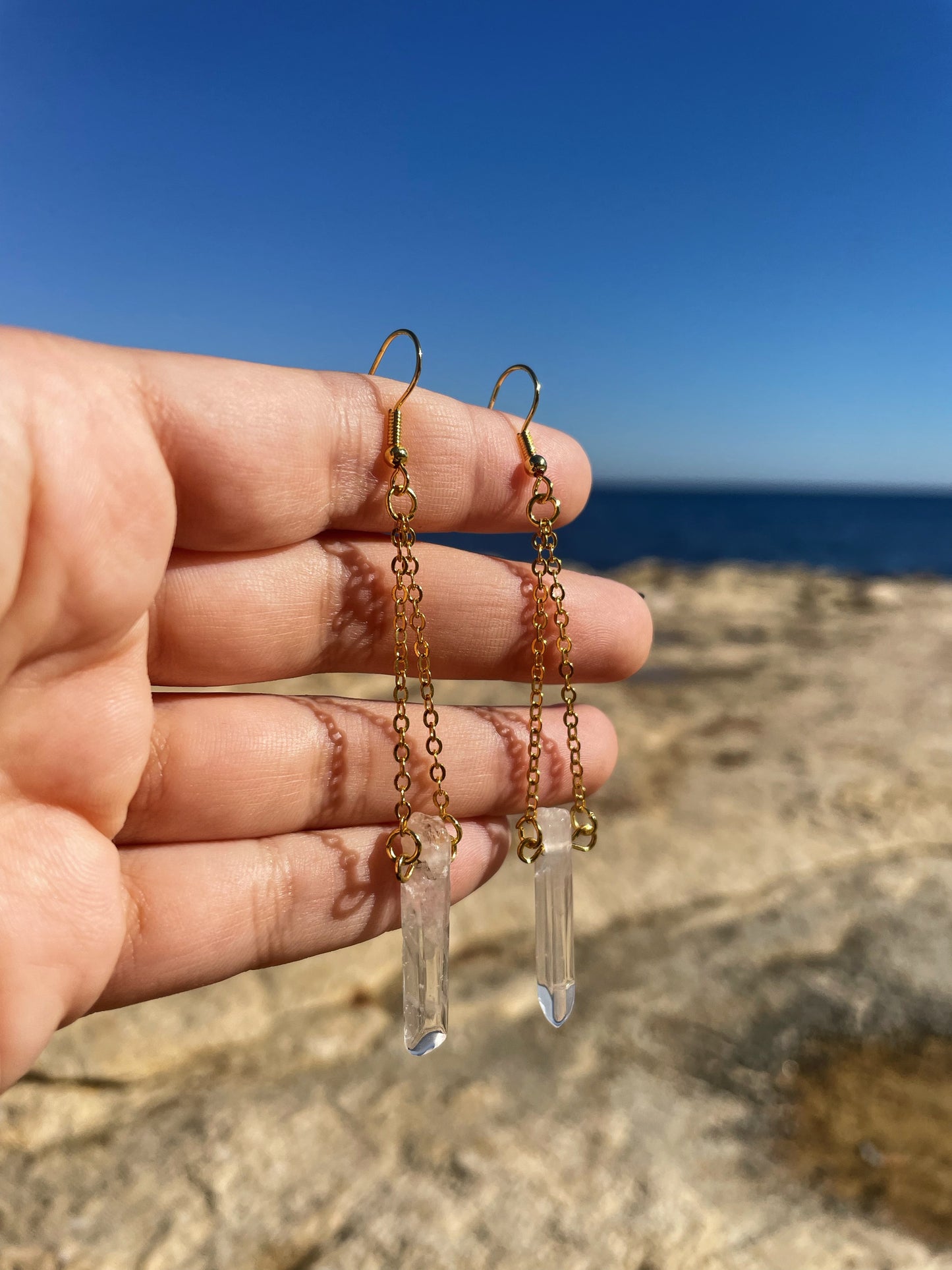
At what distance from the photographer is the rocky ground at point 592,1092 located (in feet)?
6.85

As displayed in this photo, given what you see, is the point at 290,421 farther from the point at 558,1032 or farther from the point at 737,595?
the point at 737,595

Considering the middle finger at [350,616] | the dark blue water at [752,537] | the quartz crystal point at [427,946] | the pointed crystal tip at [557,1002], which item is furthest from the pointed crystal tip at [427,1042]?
the dark blue water at [752,537]

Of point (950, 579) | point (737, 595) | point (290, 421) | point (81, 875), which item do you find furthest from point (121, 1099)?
point (950, 579)

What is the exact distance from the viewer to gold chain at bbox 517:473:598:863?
2271 millimetres

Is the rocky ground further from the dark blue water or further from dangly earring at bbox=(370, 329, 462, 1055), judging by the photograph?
the dark blue water

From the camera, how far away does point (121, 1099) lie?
2502 mm

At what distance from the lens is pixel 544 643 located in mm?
2318

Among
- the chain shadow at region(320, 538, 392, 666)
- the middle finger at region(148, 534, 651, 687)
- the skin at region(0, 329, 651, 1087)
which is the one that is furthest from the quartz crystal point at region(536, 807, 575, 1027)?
the chain shadow at region(320, 538, 392, 666)

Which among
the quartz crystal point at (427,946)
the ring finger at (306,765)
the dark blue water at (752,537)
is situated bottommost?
the dark blue water at (752,537)

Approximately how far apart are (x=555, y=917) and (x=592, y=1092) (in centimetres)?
64

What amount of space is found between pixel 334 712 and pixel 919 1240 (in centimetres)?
178

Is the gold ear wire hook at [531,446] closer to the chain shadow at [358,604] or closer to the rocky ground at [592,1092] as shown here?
the chain shadow at [358,604]

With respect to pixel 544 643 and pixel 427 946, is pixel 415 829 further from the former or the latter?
pixel 544 643

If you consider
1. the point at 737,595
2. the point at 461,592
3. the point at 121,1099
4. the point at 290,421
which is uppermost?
the point at 290,421
